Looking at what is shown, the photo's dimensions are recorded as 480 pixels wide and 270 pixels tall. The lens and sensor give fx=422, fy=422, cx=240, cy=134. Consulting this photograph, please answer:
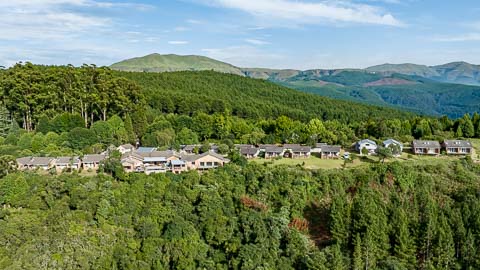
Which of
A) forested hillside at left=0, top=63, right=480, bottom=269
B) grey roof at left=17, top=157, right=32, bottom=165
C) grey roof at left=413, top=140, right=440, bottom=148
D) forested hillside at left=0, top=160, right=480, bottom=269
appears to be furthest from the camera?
grey roof at left=413, top=140, right=440, bottom=148

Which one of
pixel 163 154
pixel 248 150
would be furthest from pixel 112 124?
pixel 248 150

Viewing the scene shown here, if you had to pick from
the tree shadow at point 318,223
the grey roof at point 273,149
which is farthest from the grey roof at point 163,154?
the tree shadow at point 318,223

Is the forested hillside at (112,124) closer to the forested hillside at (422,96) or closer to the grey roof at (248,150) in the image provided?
the grey roof at (248,150)

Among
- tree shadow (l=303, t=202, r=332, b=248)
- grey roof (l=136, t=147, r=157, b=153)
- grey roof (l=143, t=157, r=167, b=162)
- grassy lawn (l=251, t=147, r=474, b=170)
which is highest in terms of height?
grey roof (l=136, t=147, r=157, b=153)

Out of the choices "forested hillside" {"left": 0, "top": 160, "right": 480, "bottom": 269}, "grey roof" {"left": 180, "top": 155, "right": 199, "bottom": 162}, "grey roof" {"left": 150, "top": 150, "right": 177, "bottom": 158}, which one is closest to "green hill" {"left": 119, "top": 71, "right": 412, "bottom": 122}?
"grey roof" {"left": 150, "top": 150, "right": 177, "bottom": 158}

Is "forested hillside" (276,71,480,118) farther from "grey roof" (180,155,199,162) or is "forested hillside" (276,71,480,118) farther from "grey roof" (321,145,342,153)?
"grey roof" (180,155,199,162)

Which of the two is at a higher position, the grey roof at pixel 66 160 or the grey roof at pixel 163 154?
the grey roof at pixel 163 154
